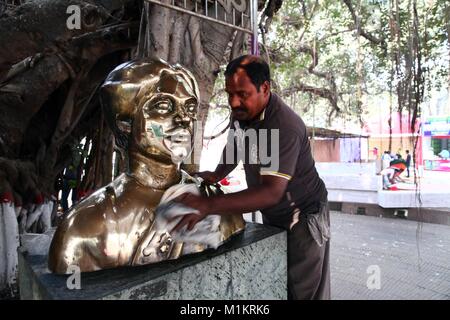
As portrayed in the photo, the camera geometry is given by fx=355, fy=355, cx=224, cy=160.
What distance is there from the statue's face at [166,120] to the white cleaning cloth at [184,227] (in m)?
0.14

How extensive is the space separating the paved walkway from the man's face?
1161 mm

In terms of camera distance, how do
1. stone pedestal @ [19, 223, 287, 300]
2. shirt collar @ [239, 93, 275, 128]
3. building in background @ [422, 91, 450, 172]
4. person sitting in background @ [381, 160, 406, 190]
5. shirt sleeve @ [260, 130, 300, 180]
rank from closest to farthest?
stone pedestal @ [19, 223, 287, 300]
shirt sleeve @ [260, 130, 300, 180]
shirt collar @ [239, 93, 275, 128]
person sitting in background @ [381, 160, 406, 190]
building in background @ [422, 91, 450, 172]

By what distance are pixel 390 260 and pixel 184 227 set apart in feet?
11.0

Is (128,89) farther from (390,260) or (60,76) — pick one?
(390,260)

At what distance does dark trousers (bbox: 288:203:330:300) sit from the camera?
170 cm

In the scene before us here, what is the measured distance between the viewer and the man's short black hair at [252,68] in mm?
1460

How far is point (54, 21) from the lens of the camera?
2.07 meters

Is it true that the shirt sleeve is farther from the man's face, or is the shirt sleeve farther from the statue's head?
the statue's head

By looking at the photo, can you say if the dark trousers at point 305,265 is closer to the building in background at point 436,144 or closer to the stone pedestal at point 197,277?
the stone pedestal at point 197,277

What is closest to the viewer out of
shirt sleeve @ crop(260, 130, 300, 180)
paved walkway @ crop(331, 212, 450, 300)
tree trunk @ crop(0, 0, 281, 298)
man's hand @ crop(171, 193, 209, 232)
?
man's hand @ crop(171, 193, 209, 232)

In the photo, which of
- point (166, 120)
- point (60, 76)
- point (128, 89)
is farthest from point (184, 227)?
point (60, 76)

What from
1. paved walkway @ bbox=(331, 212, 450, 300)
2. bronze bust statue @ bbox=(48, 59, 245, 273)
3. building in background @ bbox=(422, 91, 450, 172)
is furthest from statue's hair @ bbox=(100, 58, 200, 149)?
building in background @ bbox=(422, 91, 450, 172)

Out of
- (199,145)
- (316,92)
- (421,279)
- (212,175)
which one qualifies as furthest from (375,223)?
(212,175)

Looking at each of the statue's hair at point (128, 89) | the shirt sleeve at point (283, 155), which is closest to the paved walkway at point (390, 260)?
the shirt sleeve at point (283, 155)
